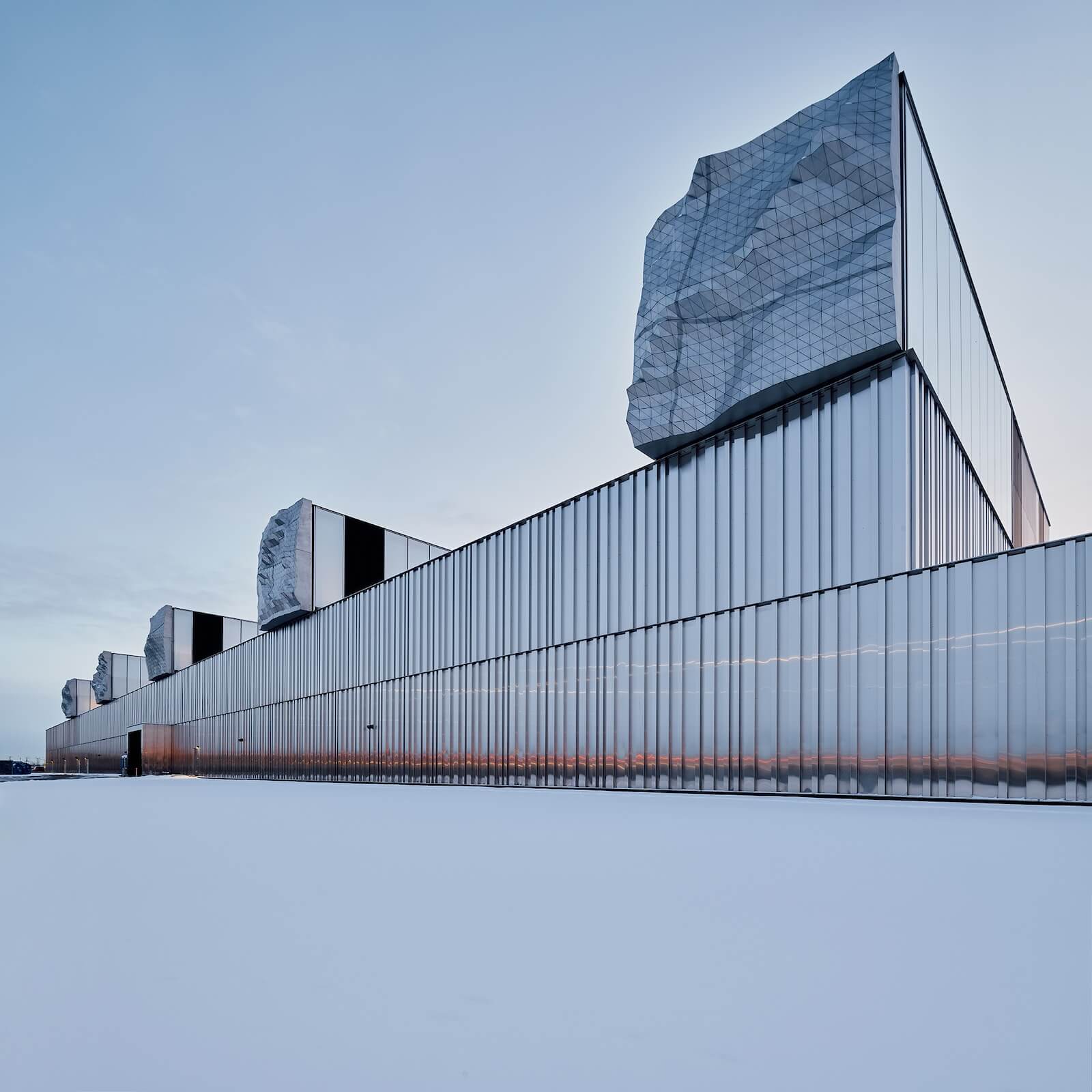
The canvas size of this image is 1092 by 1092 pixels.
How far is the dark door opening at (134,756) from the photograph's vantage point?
159ft

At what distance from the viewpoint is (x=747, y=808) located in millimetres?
10625

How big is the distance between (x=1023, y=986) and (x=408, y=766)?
78.7ft

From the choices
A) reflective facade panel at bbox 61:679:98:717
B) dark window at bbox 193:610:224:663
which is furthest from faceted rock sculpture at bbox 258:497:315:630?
reflective facade panel at bbox 61:679:98:717

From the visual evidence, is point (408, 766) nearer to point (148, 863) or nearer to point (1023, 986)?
point (148, 863)

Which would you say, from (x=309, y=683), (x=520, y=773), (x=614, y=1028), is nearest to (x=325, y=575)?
(x=309, y=683)

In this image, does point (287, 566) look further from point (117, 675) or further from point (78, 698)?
point (78, 698)

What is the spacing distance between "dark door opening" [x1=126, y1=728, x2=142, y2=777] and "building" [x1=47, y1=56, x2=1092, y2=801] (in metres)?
36.2

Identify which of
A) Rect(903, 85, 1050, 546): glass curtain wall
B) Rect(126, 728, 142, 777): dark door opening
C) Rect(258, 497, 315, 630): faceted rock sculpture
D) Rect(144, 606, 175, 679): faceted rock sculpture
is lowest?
Rect(126, 728, 142, 777): dark door opening

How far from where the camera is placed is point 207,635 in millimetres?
51812

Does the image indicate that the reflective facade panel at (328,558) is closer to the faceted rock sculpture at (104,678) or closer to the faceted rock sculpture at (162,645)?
the faceted rock sculpture at (162,645)

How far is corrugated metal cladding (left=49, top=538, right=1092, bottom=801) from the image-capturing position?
36.4 ft

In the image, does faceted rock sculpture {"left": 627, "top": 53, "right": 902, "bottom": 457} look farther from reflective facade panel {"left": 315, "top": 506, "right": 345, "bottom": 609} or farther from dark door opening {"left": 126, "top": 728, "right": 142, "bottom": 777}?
dark door opening {"left": 126, "top": 728, "right": 142, "bottom": 777}

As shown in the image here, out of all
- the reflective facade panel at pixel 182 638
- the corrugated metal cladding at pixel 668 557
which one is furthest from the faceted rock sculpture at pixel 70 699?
the corrugated metal cladding at pixel 668 557

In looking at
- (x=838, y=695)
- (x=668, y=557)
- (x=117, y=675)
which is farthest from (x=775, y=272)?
(x=117, y=675)
